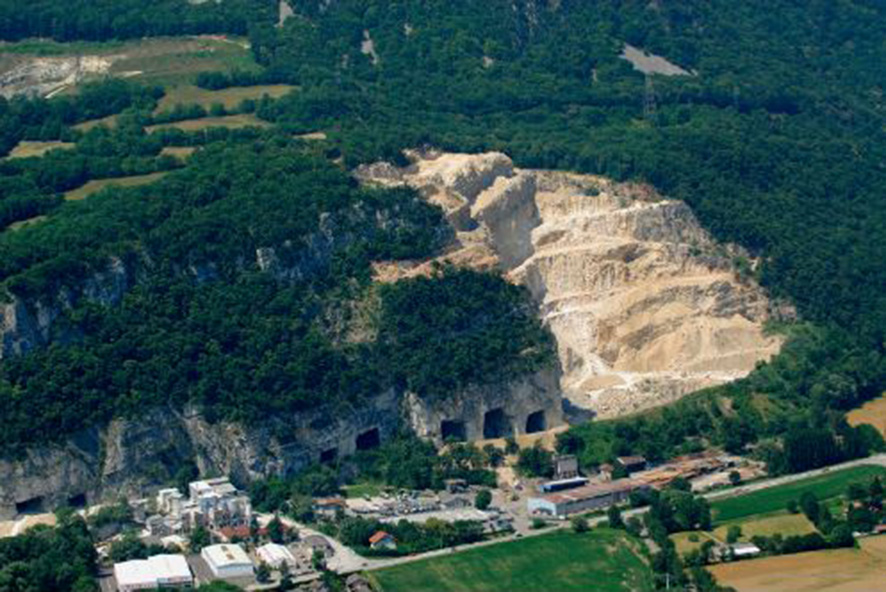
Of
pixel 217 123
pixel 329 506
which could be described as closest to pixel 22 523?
pixel 329 506

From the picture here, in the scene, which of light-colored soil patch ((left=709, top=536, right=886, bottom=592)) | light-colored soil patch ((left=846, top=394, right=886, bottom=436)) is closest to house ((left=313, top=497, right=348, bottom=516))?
light-colored soil patch ((left=709, top=536, right=886, bottom=592))

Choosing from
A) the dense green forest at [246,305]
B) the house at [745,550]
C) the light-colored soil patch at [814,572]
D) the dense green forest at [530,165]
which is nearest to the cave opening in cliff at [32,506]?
the dense green forest at [246,305]

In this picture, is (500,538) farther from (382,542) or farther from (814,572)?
(814,572)

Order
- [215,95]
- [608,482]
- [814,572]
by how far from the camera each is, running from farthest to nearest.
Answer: [215,95] → [608,482] → [814,572]

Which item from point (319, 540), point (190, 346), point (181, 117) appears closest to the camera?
point (319, 540)

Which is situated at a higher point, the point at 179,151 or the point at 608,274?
the point at 179,151

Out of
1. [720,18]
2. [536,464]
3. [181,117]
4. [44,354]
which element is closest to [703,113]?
[720,18]

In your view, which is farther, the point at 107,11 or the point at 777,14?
the point at 777,14

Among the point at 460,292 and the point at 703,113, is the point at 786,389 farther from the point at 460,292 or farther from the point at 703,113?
the point at 703,113
